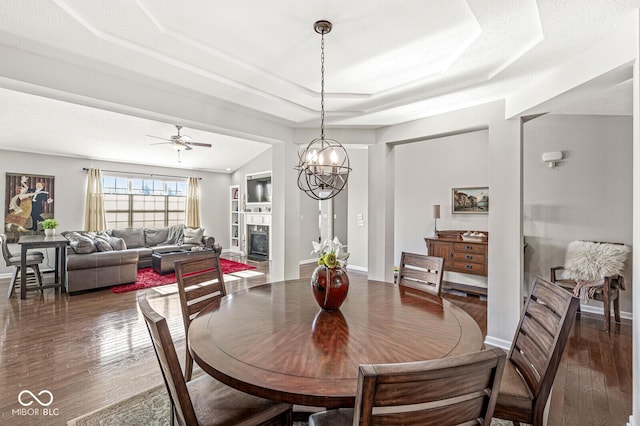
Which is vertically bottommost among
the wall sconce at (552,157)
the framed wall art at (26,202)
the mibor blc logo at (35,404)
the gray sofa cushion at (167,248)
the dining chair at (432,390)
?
the mibor blc logo at (35,404)

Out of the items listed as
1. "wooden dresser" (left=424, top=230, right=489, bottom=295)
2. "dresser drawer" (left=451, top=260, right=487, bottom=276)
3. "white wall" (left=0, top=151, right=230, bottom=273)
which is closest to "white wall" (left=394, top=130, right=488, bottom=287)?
"wooden dresser" (left=424, top=230, right=489, bottom=295)

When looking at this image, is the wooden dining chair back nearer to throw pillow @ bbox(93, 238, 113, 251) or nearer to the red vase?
the red vase

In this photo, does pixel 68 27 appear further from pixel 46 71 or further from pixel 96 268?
pixel 96 268

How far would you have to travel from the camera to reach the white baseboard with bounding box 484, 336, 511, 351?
2857 millimetres

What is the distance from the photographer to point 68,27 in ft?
5.86

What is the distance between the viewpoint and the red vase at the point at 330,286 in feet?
5.41

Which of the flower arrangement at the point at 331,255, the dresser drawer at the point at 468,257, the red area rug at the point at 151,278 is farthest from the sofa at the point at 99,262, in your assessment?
the dresser drawer at the point at 468,257

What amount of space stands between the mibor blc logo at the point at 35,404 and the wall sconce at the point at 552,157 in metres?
5.51

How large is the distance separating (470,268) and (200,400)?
423 centimetres

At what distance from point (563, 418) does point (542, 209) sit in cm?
303

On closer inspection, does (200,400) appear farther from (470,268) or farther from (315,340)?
(470,268)

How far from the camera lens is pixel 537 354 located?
138cm

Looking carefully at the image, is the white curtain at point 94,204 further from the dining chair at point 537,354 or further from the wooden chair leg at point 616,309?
the wooden chair leg at point 616,309

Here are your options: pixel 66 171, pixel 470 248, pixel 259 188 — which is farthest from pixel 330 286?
pixel 66 171
